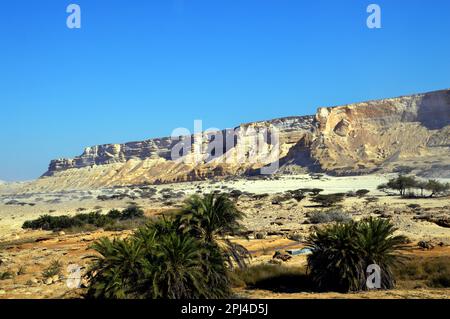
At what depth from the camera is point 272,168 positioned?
3986 inches

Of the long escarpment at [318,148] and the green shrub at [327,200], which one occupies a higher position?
the long escarpment at [318,148]

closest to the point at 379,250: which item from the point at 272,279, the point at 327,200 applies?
the point at 272,279

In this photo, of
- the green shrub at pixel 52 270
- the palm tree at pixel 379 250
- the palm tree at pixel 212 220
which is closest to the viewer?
the palm tree at pixel 379 250

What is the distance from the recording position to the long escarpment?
8450 centimetres

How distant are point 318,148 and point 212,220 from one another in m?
87.2

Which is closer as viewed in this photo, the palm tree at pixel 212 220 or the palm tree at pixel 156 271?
the palm tree at pixel 156 271

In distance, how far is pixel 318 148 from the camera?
96.6m

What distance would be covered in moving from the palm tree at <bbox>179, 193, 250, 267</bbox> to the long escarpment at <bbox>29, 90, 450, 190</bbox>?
62.3 meters

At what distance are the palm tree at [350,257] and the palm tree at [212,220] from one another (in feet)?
7.43

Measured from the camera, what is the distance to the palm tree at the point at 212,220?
37.8 feet

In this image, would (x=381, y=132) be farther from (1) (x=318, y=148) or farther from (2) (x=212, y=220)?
(2) (x=212, y=220)

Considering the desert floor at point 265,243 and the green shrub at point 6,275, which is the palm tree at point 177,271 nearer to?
the desert floor at point 265,243

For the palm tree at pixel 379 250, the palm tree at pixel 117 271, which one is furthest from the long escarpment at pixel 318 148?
the palm tree at pixel 117 271

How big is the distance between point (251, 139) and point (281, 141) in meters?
8.86
